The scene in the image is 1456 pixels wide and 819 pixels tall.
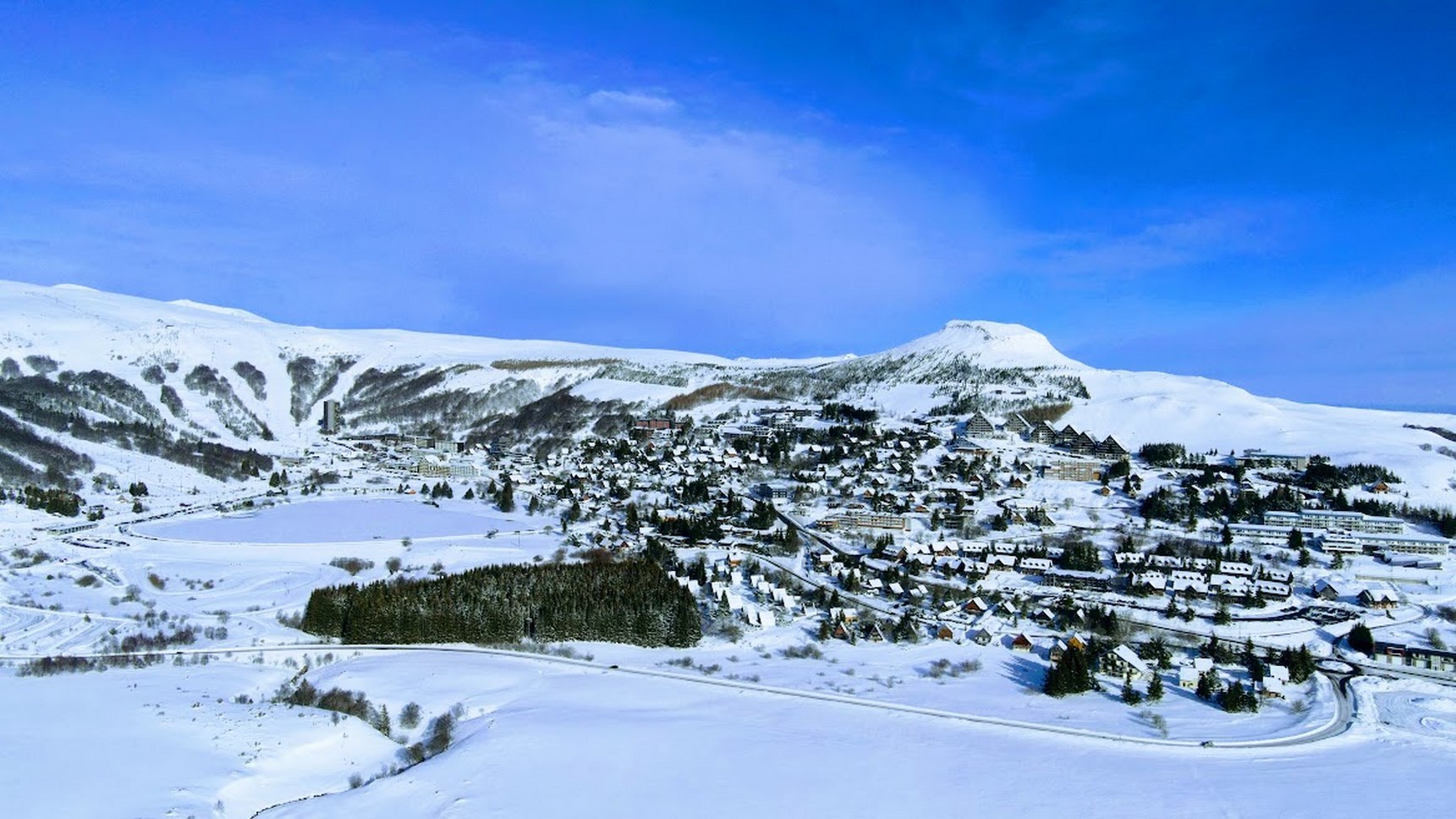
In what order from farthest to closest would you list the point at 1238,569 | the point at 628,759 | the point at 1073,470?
the point at 1073,470 < the point at 1238,569 < the point at 628,759

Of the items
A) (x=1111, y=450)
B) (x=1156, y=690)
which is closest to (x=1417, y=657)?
(x=1156, y=690)

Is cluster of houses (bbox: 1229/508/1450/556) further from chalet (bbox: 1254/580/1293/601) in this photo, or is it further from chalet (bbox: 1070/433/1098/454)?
chalet (bbox: 1070/433/1098/454)

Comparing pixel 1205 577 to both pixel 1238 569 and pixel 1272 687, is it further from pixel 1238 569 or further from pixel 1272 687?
pixel 1272 687

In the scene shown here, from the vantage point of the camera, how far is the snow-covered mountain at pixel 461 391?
6669 cm

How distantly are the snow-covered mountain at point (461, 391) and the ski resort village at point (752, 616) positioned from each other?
2.89 feet

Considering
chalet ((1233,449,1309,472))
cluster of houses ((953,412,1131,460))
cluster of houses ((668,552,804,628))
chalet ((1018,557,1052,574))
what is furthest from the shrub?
chalet ((1233,449,1309,472))

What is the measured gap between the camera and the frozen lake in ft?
148

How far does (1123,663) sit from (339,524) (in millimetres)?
38315

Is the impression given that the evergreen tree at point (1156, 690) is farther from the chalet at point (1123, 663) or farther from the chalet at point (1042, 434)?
the chalet at point (1042, 434)

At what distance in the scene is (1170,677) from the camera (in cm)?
2750

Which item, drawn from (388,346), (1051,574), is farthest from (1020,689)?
(388,346)

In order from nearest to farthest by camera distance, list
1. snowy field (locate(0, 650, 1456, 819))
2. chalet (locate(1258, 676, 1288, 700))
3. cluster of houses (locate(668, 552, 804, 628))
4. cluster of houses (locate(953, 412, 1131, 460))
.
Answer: snowy field (locate(0, 650, 1456, 819)) < chalet (locate(1258, 676, 1288, 700)) < cluster of houses (locate(668, 552, 804, 628)) < cluster of houses (locate(953, 412, 1131, 460))

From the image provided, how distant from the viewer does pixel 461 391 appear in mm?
105062

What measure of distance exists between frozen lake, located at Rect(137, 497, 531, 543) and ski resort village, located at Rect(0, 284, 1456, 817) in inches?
12.3
